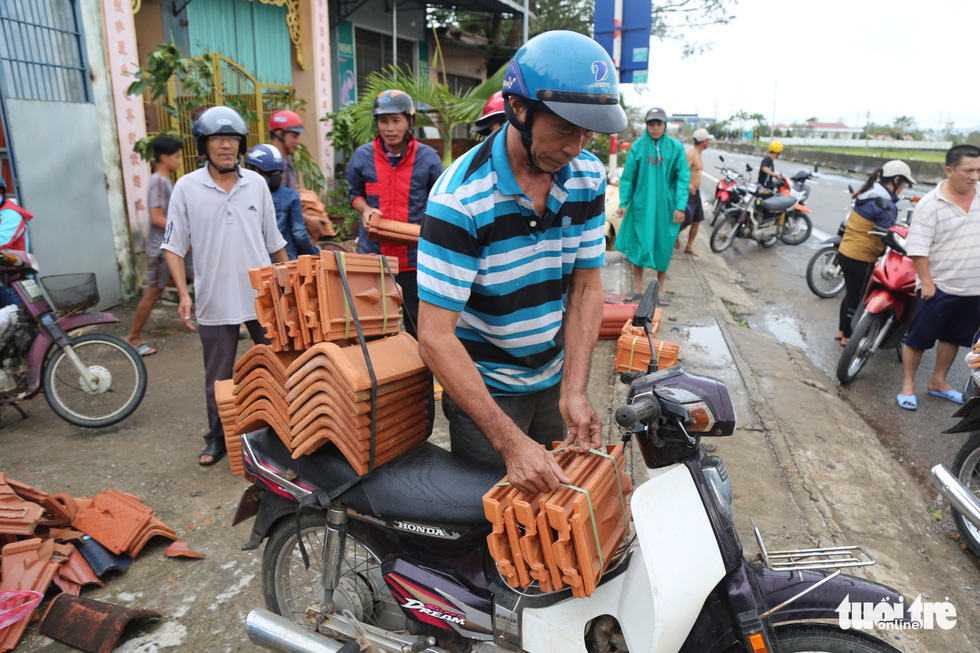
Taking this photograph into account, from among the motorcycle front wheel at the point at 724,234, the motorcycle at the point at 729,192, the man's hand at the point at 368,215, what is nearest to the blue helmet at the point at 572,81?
the man's hand at the point at 368,215

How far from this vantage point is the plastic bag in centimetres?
250

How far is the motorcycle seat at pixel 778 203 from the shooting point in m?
11.4

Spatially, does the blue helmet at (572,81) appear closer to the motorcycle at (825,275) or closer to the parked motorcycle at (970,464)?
the parked motorcycle at (970,464)

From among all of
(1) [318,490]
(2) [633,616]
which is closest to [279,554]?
(1) [318,490]

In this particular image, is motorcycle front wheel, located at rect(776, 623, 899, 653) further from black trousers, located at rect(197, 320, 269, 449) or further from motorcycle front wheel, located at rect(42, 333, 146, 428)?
motorcycle front wheel, located at rect(42, 333, 146, 428)

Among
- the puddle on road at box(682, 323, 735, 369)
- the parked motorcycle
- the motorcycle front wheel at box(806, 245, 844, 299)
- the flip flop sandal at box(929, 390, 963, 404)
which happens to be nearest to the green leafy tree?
the puddle on road at box(682, 323, 735, 369)

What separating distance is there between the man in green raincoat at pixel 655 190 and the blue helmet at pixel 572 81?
484cm

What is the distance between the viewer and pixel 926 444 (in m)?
4.54

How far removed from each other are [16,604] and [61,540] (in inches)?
15.7

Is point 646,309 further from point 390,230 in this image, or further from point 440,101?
point 440,101

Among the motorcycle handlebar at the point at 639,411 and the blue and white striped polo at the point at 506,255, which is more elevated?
the blue and white striped polo at the point at 506,255

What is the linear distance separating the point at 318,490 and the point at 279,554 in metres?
0.45

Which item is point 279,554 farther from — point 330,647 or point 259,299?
point 259,299

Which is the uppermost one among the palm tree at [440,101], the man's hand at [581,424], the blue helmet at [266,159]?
the palm tree at [440,101]
